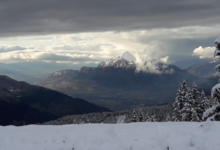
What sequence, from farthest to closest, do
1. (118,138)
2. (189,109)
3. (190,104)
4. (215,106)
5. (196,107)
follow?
(190,104), (196,107), (189,109), (215,106), (118,138)

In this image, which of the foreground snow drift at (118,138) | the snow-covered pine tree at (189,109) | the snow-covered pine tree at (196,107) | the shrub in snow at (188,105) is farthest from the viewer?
the shrub in snow at (188,105)

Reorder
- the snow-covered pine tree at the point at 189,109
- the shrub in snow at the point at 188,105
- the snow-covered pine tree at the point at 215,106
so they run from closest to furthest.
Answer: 1. the snow-covered pine tree at the point at 215,106
2. the snow-covered pine tree at the point at 189,109
3. the shrub in snow at the point at 188,105

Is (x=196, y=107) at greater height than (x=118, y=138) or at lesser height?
greater

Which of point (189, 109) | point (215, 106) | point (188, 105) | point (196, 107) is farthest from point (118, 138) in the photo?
point (196, 107)

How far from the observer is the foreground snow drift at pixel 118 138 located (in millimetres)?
13953

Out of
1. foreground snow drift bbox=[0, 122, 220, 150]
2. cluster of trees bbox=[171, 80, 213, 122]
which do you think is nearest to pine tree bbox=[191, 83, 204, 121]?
cluster of trees bbox=[171, 80, 213, 122]

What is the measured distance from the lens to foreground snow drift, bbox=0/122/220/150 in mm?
13953

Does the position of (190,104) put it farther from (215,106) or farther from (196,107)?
(215,106)

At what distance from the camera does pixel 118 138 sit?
1502cm

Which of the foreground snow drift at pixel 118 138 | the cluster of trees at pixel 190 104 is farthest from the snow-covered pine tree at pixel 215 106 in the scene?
the cluster of trees at pixel 190 104

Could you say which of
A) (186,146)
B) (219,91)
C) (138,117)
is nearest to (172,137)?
(186,146)

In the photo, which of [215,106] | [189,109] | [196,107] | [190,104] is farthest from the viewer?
[190,104]

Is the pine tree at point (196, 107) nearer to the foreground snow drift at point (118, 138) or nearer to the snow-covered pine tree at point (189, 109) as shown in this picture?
the snow-covered pine tree at point (189, 109)

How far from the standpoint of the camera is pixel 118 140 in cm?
1475
